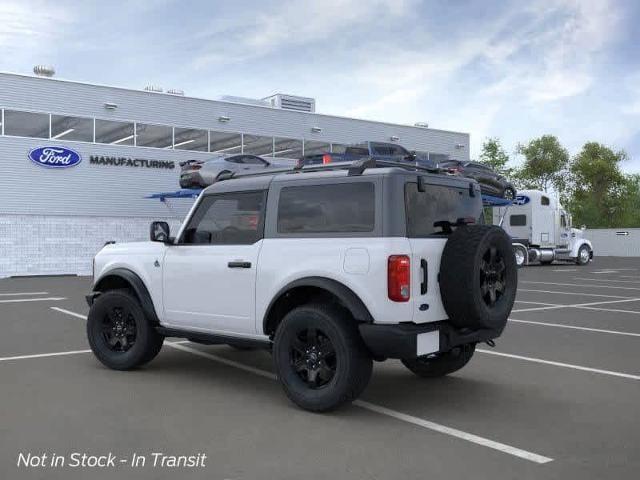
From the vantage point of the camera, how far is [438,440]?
15.4ft

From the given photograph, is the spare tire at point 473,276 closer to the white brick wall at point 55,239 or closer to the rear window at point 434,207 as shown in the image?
the rear window at point 434,207

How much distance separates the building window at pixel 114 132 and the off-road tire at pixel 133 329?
22.0 metres

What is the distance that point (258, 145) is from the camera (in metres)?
31.8

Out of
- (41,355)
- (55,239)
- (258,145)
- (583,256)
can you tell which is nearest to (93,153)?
(55,239)

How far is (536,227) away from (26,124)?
2168cm

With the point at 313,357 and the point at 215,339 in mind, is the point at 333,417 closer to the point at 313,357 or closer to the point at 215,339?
the point at 313,357

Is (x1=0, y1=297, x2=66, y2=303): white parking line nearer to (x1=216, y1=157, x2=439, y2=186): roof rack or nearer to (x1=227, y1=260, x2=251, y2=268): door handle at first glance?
(x1=227, y1=260, x2=251, y2=268): door handle

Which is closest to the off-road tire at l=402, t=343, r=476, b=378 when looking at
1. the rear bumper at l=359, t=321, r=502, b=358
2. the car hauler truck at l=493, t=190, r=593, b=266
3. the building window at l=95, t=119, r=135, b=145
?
the rear bumper at l=359, t=321, r=502, b=358

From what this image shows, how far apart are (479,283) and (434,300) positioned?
37 centimetres

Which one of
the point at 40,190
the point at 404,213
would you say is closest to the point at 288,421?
the point at 404,213

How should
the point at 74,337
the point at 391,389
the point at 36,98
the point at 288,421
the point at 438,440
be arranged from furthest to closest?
the point at 36,98
the point at 74,337
the point at 391,389
the point at 288,421
the point at 438,440

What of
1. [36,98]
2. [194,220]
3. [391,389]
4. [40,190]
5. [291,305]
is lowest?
[391,389]

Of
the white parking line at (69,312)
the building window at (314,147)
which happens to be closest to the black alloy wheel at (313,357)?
the white parking line at (69,312)

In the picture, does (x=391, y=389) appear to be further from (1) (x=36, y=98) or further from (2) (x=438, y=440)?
(1) (x=36, y=98)
